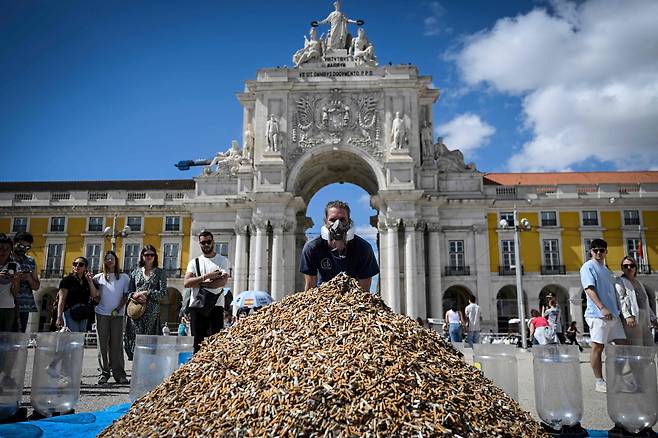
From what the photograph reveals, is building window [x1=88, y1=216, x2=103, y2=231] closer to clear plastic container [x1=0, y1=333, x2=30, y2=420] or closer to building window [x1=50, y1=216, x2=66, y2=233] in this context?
building window [x1=50, y1=216, x2=66, y2=233]

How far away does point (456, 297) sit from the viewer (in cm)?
3372

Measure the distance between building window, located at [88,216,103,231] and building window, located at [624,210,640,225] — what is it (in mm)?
33429

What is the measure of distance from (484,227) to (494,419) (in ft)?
95.1

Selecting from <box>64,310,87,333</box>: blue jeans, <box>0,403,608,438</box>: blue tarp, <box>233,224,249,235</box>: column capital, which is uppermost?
<box>233,224,249,235</box>: column capital

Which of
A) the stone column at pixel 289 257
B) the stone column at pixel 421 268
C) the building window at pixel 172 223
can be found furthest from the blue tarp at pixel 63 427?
the building window at pixel 172 223

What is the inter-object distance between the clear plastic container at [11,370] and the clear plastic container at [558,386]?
4.92m

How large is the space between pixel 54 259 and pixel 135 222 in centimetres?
582

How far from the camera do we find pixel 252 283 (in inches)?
1145

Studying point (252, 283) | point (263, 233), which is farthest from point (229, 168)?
point (252, 283)

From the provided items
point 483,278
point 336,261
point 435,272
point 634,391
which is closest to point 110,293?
point 336,261

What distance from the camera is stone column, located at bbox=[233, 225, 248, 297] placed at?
2933 centimetres

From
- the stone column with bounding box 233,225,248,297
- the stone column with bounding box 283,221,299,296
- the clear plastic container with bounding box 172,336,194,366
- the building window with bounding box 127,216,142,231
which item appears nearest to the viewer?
the clear plastic container with bounding box 172,336,194,366

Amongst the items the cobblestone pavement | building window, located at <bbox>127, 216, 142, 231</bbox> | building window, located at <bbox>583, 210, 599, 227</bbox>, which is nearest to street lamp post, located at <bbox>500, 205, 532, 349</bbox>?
building window, located at <bbox>583, 210, 599, 227</bbox>

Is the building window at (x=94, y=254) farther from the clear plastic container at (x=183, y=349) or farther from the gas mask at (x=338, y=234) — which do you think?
the gas mask at (x=338, y=234)
